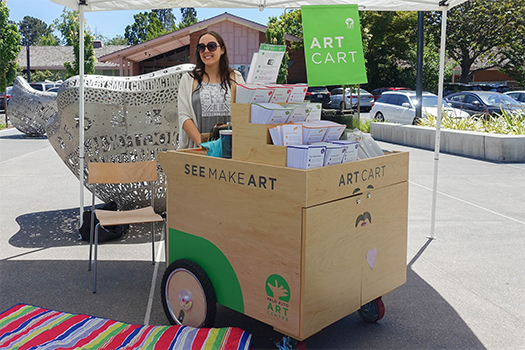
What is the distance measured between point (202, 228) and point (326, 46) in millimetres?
1531

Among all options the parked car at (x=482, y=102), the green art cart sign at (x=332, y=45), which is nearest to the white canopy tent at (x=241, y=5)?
the green art cart sign at (x=332, y=45)

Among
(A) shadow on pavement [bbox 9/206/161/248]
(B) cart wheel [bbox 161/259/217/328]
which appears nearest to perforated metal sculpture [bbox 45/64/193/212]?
(A) shadow on pavement [bbox 9/206/161/248]

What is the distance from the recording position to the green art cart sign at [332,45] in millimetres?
3408

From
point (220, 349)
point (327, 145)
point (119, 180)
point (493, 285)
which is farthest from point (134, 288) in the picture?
point (493, 285)

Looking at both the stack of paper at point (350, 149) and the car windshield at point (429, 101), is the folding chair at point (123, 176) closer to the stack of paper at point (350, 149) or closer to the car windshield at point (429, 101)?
the stack of paper at point (350, 149)

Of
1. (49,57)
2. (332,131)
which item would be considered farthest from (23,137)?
(49,57)

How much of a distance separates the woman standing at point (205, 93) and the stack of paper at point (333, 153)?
140 cm

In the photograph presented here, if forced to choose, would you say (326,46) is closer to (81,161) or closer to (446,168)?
(81,161)

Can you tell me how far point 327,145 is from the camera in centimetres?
264

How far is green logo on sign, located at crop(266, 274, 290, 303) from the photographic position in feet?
8.39

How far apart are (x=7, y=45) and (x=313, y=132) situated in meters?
20.5

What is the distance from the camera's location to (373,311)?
3.25 metres

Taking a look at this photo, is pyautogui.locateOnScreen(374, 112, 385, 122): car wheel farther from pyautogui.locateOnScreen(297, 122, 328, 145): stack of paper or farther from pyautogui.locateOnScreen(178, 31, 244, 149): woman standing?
pyautogui.locateOnScreen(297, 122, 328, 145): stack of paper

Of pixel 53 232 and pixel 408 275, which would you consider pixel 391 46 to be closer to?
pixel 53 232
